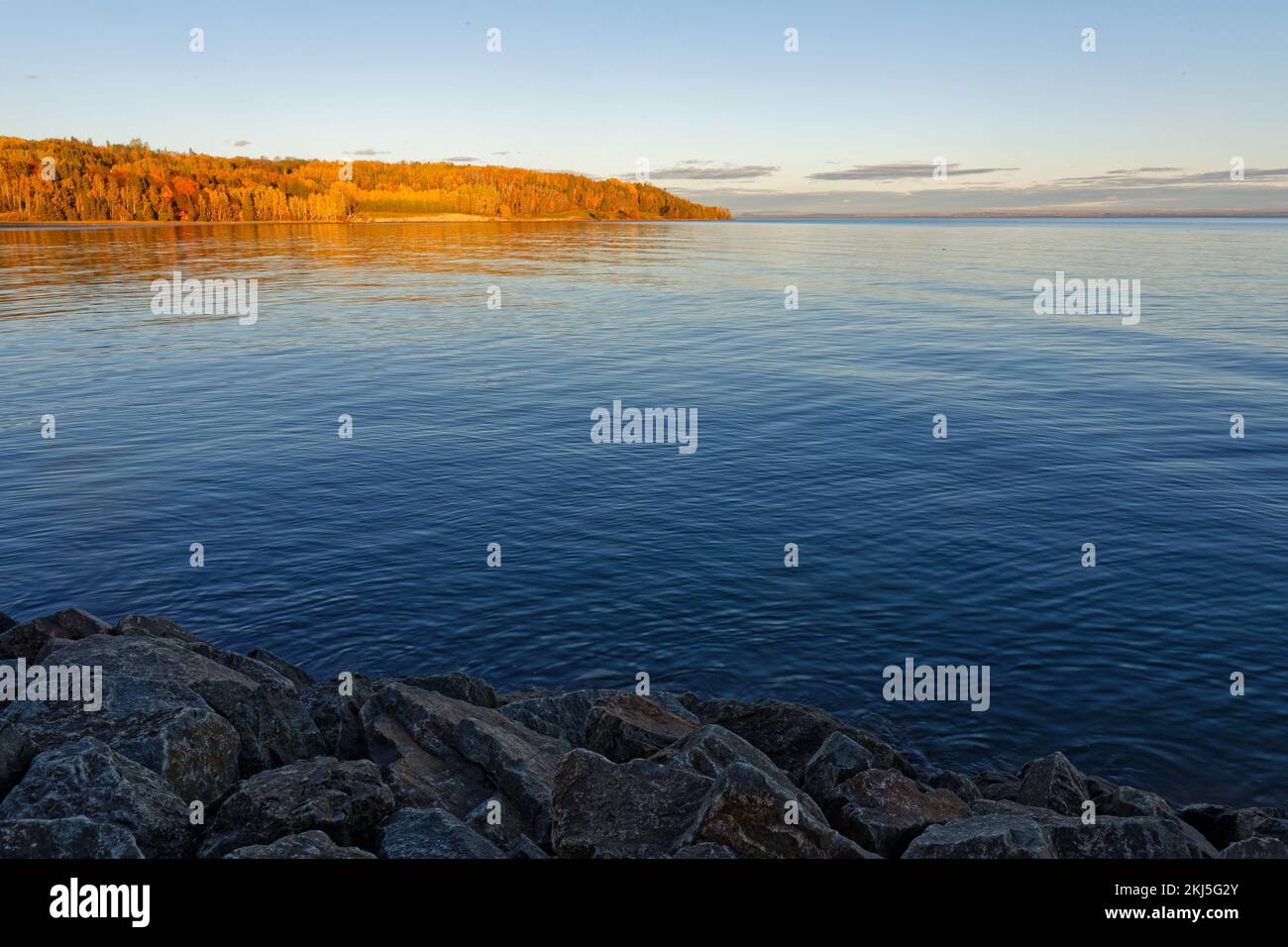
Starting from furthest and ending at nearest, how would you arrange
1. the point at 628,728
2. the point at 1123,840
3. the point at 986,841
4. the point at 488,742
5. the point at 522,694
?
the point at 522,694
the point at 628,728
the point at 488,742
the point at 1123,840
the point at 986,841

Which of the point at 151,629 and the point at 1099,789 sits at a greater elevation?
the point at 151,629

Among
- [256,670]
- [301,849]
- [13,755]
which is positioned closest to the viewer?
[301,849]

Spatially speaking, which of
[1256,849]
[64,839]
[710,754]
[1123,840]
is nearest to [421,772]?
[710,754]

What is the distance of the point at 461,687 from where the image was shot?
18.6 meters

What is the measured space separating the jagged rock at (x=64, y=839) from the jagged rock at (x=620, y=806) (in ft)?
17.7

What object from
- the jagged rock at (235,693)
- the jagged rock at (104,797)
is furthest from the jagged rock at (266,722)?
the jagged rock at (104,797)

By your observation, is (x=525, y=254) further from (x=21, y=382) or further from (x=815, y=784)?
(x=815, y=784)

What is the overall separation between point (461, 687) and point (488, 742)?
10.9 ft

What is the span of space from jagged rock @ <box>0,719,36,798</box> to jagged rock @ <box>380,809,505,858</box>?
5804 mm

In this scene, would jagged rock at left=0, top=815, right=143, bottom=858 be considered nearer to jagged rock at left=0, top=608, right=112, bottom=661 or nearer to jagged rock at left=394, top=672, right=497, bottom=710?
jagged rock at left=394, top=672, right=497, bottom=710

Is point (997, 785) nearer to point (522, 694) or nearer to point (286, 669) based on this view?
point (522, 694)

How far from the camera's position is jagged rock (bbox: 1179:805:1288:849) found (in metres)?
14.6

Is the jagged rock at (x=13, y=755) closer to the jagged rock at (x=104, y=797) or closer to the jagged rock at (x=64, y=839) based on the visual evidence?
the jagged rock at (x=104, y=797)

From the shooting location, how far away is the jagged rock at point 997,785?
16828mm
